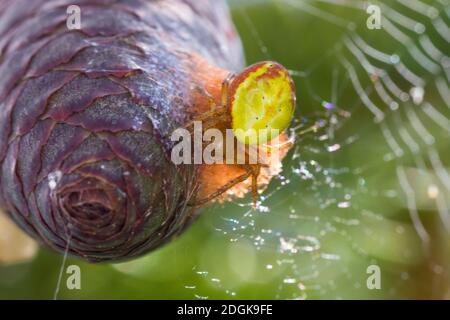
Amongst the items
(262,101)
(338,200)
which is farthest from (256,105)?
(338,200)

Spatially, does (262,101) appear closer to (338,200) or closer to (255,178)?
(255,178)

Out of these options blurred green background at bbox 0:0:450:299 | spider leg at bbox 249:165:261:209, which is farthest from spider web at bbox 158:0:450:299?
spider leg at bbox 249:165:261:209

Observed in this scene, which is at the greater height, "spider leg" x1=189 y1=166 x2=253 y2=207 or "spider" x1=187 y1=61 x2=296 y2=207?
"spider" x1=187 y1=61 x2=296 y2=207

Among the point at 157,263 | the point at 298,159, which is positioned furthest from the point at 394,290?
the point at 298,159

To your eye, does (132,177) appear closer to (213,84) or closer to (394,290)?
(213,84)

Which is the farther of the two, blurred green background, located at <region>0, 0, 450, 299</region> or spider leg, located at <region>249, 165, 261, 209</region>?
blurred green background, located at <region>0, 0, 450, 299</region>

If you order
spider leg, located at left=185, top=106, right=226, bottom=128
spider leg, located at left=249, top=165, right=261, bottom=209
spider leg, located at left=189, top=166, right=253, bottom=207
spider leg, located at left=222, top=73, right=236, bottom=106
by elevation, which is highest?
spider leg, located at left=222, top=73, right=236, bottom=106

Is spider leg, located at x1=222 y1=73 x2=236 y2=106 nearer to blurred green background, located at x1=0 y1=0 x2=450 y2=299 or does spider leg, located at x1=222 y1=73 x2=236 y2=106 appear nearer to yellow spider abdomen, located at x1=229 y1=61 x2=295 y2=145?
yellow spider abdomen, located at x1=229 y1=61 x2=295 y2=145
